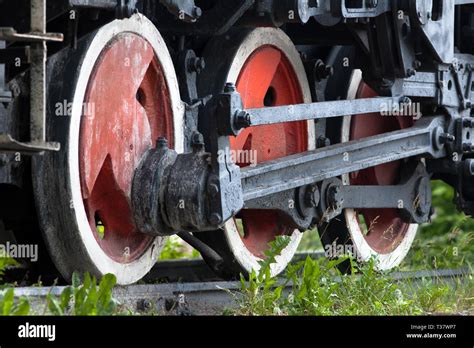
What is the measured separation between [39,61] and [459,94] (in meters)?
3.92

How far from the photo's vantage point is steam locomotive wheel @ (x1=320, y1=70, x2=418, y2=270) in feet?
27.4

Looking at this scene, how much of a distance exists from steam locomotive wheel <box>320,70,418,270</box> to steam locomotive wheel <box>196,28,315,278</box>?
0.55m

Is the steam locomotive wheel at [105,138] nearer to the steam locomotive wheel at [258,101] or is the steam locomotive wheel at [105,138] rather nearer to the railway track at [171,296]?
the railway track at [171,296]

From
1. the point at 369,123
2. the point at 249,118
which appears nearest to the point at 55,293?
the point at 249,118

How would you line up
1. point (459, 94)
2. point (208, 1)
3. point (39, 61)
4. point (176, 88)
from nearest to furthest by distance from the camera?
point (39, 61) → point (176, 88) → point (208, 1) → point (459, 94)

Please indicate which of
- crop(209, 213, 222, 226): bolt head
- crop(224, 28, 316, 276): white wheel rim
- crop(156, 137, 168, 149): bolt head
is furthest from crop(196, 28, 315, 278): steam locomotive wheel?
crop(209, 213, 222, 226): bolt head

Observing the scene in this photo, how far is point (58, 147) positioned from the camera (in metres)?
5.38

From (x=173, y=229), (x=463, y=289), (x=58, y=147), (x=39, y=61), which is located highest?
(x=39, y=61)

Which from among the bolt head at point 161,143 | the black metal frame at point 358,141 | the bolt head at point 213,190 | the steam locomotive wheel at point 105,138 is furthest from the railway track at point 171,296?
the bolt head at point 161,143

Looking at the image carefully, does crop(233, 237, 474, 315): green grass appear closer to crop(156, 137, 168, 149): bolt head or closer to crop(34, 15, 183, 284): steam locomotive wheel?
crop(34, 15, 183, 284): steam locomotive wheel

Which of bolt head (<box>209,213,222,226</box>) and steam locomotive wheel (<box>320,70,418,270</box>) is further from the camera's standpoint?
steam locomotive wheel (<box>320,70,418,270</box>)

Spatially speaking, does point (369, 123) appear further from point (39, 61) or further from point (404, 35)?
point (39, 61)

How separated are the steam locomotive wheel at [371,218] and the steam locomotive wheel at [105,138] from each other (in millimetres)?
1945
